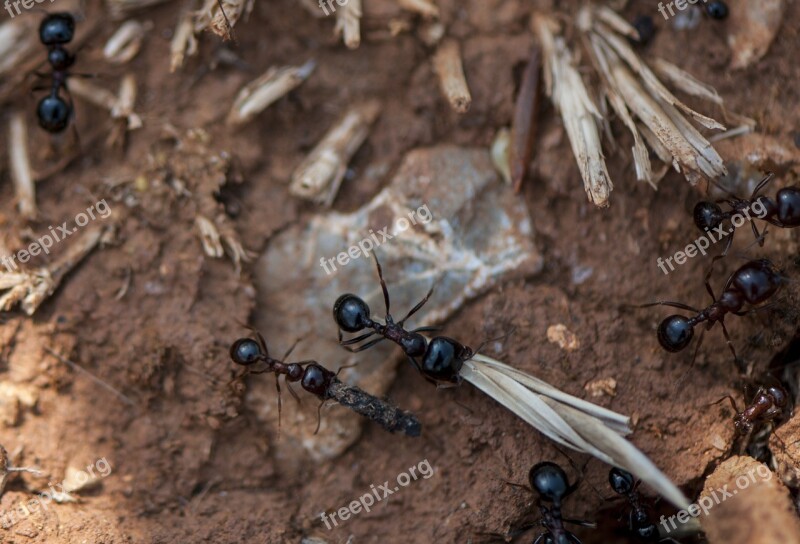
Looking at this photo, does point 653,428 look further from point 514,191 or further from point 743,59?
point 743,59

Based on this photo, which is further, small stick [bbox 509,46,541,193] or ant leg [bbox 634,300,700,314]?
small stick [bbox 509,46,541,193]

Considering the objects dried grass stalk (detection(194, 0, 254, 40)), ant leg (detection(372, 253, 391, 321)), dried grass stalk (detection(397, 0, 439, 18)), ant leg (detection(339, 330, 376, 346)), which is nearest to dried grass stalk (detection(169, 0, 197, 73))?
dried grass stalk (detection(194, 0, 254, 40))

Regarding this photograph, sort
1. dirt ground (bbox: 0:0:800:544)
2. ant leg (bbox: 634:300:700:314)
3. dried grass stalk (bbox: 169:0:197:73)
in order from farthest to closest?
dried grass stalk (bbox: 169:0:197:73)
ant leg (bbox: 634:300:700:314)
dirt ground (bbox: 0:0:800:544)

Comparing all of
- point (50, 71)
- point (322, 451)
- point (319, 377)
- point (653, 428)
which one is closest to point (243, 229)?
point (319, 377)

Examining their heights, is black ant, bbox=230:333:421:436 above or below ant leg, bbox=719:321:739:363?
below

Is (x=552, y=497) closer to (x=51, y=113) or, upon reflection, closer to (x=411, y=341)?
(x=411, y=341)

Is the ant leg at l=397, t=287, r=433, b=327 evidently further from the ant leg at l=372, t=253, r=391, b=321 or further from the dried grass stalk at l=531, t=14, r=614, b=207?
the dried grass stalk at l=531, t=14, r=614, b=207
